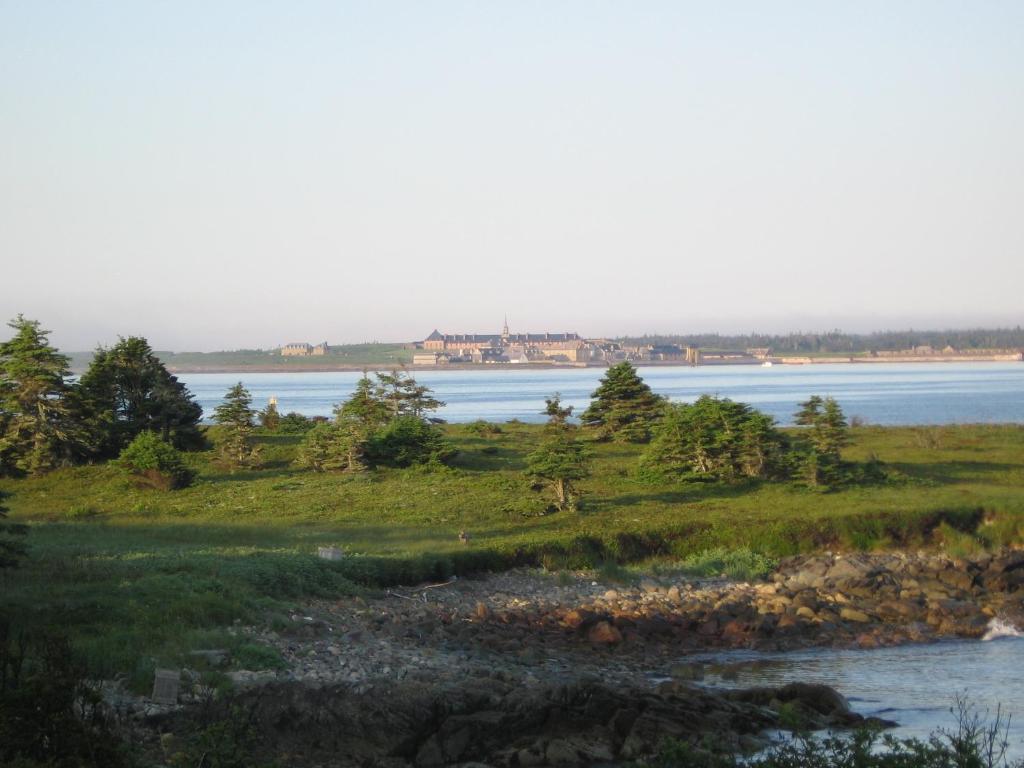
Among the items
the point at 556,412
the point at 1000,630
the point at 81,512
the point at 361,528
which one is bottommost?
the point at 1000,630

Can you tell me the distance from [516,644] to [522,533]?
7.75 m

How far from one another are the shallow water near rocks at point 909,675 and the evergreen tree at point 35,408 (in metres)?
21.4

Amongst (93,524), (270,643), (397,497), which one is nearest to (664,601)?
(270,643)

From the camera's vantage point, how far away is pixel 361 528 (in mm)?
Result: 25047

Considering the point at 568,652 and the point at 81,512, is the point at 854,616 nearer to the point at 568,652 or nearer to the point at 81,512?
the point at 568,652

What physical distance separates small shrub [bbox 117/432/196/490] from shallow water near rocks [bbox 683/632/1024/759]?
17.1 metres

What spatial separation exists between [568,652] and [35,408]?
21.7m

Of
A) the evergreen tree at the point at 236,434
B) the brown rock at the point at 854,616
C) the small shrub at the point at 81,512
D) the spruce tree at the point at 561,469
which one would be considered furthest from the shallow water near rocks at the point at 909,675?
the evergreen tree at the point at 236,434

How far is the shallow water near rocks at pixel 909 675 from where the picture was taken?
15055mm

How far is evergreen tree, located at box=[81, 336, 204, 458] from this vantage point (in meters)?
34.1

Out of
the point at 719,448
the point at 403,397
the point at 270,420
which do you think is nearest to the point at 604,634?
the point at 719,448

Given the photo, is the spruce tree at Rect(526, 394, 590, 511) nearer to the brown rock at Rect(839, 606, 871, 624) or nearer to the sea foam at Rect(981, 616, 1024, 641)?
the brown rock at Rect(839, 606, 871, 624)

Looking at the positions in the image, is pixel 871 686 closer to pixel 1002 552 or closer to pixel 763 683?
pixel 763 683

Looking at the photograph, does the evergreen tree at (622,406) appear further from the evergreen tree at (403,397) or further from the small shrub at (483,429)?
the evergreen tree at (403,397)
